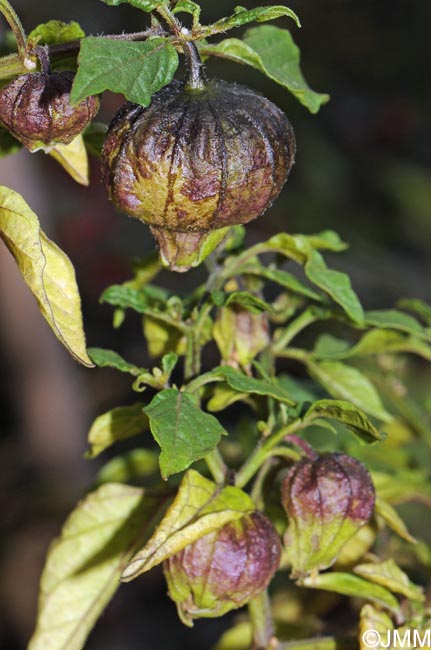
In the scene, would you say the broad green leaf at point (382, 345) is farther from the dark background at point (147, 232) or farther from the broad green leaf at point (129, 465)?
the dark background at point (147, 232)

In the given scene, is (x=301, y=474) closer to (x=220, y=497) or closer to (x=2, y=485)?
(x=220, y=497)

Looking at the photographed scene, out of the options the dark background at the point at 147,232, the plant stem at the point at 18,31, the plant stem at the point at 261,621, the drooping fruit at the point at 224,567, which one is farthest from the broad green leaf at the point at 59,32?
the dark background at the point at 147,232

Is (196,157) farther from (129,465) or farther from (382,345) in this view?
(129,465)

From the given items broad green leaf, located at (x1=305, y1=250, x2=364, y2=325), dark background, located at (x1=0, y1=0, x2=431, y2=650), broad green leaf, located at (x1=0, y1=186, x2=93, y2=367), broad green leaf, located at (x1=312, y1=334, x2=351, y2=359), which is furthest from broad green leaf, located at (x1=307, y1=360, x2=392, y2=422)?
dark background, located at (x1=0, y1=0, x2=431, y2=650)

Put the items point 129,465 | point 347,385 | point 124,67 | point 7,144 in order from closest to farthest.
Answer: point 124,67, point 7,144, point 347,385, point 129,465

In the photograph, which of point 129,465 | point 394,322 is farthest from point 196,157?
point 129,465

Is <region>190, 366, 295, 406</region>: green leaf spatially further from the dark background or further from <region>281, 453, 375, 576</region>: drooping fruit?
the dark background
